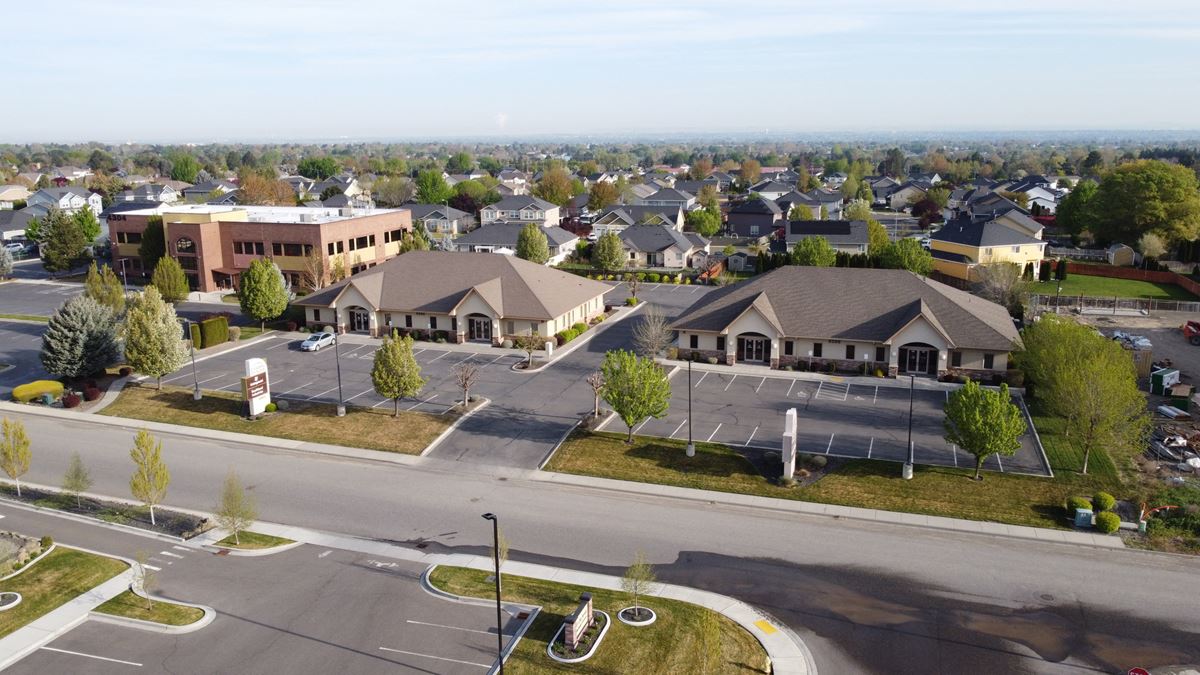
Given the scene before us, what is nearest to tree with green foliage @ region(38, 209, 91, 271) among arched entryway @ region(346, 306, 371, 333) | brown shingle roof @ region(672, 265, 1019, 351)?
arched entryway @ region(346, 306, 371, 333)

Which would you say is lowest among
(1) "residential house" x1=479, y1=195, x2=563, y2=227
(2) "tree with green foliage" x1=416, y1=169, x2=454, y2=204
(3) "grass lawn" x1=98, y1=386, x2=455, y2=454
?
(3) "grass lawn" x1=98, y1=386, x2=455, y2=454

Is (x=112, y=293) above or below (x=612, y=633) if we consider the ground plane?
above

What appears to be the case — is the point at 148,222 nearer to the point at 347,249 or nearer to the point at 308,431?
the point at 347,249

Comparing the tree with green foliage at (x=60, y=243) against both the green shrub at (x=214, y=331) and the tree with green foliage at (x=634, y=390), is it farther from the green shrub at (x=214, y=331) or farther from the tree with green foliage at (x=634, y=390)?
the tree with green foliage at (x=634, y=390)

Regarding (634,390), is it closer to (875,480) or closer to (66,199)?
(875,480)

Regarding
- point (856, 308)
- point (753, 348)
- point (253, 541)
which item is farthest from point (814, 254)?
point (253, 541)

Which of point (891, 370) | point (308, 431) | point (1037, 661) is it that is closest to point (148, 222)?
point (308, 431)

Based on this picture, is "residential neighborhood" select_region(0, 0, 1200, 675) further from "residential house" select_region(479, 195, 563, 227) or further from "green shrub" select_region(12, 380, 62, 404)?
"residential house" select_region(479, 195, 563, 227)
